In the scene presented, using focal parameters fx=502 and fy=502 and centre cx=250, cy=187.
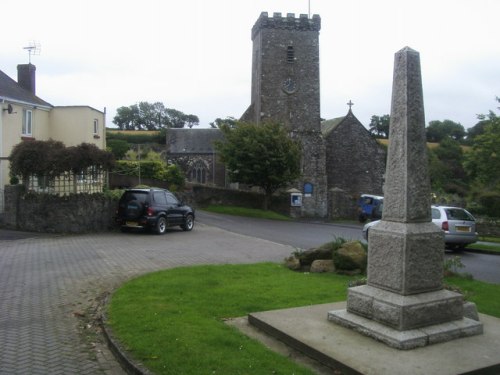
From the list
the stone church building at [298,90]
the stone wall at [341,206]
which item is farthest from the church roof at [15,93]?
the stone wall at [341,206]

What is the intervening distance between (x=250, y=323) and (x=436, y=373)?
255 centimetres

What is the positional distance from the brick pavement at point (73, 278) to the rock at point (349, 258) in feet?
9.58

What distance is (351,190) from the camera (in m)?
47.2

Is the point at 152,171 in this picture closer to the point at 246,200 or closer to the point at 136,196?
the point at 246,200

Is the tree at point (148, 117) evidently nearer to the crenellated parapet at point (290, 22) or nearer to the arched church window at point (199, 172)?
the arched church window at point (199, 172)

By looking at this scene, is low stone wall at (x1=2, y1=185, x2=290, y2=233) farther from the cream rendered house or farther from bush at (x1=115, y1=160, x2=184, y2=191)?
bush at (x1=115, y1=160, x2=184, y2=191)

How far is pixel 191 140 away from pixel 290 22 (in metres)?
20.6

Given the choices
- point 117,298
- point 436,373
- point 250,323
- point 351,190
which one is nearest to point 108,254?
point 117,298

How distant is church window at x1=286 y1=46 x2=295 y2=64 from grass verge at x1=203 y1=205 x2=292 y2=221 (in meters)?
14.6

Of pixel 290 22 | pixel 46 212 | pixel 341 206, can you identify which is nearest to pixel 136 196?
pixel 46 212

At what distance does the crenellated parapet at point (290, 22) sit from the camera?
44125 millimetres

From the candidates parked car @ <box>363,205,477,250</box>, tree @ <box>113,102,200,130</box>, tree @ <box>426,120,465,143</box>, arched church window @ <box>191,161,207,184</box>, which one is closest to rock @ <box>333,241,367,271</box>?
parked car @ <box>363,205,477,250</box>

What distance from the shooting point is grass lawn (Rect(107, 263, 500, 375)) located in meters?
5.01

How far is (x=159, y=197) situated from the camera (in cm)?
2033
